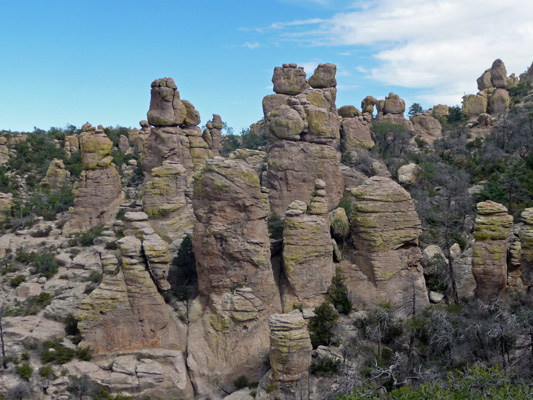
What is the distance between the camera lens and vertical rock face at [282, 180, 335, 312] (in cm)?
2458

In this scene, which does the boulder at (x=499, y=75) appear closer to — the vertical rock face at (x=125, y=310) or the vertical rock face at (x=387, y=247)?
the vertical rock face at (x=387, y=247)

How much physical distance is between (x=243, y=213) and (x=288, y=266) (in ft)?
11.7

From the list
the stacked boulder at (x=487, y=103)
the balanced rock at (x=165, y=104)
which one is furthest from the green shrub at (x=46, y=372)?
the stacked boulder at (x=487, y=103)

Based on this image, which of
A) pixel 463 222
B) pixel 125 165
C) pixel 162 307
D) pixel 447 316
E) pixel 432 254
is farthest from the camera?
pixel 125 165

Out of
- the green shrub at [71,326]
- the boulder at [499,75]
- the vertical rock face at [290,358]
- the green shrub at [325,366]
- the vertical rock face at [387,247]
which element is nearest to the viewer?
the vertical rock face at [290,358]

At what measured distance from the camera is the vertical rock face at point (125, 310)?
74.6ft

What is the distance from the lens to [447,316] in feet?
71.8

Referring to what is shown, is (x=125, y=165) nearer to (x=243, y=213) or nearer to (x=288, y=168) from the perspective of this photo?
(x=288, y=168)

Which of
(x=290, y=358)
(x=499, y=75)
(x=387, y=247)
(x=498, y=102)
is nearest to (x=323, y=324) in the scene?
(x=290, y=358)

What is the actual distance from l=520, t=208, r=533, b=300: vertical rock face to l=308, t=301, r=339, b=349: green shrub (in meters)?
9.17

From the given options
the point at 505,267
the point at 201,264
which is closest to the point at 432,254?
the point at 505,267

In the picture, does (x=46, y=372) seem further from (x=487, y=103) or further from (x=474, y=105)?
(x=487, y=103)

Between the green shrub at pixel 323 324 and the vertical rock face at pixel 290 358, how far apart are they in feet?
Result: 7.91

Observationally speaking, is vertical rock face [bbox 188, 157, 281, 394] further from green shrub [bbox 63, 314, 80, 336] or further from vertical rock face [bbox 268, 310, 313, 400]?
green shrub [bbox 63, 314, 80, 336]
